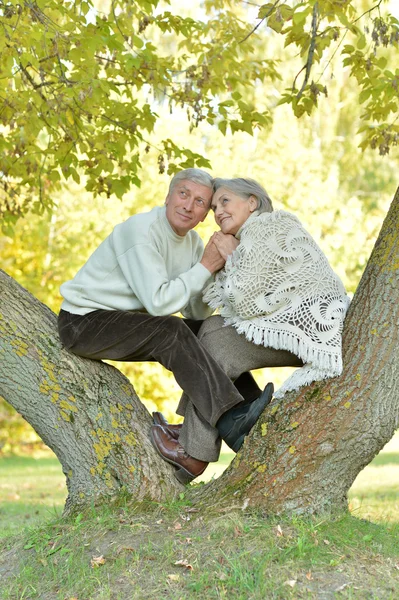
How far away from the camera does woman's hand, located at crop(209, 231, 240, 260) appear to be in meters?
4.11

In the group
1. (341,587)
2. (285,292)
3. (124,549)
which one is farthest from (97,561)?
(285,292)

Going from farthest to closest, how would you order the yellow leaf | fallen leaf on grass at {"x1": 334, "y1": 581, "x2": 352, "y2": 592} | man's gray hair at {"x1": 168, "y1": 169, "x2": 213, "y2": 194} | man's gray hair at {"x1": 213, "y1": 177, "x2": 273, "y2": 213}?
the yellow leaf < man's gray hair at {"x1": 168, "y1": 169, "x2": 213, "y2": 194} < man's gray hair at {"x1": 213, "y1": 177, "x2": 273, "y2": 213} < fallen leaf on grass at {"x1": 334, "y1": 581, "x2": 352, "y2": 592}

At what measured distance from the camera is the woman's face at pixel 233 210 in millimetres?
4207

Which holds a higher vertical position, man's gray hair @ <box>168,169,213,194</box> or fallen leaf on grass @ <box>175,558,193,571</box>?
man's gray hair @ <box>168,169,213,194</box>

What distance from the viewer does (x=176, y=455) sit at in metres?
4.09

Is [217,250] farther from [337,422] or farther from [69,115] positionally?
[69,115]

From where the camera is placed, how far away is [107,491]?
3.99 m

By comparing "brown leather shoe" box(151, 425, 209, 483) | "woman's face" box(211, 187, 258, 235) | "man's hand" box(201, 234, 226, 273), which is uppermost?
"woman's face" box(211, 187, 258, 235)

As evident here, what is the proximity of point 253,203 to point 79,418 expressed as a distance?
1528 mm

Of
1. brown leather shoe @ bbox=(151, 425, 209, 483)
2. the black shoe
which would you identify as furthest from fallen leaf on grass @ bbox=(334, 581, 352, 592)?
brown leather shoe @ bbox=(151, 425, 209, 483)

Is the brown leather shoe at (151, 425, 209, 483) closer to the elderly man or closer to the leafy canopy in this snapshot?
the elderly man

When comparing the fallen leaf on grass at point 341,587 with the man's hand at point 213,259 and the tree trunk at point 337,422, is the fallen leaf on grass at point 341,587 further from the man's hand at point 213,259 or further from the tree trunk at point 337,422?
the man's hand at point 213,259

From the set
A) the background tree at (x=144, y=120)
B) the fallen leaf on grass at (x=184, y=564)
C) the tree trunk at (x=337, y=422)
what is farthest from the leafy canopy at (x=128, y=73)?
the fallen leaf on grass at (x=184, y=564)

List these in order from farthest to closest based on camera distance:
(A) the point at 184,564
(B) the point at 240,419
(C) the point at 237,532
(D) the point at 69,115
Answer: (D) the point at 69,115
(B) the point at 240,419
(C) the point at 237,532
(A) the point at 184,564
